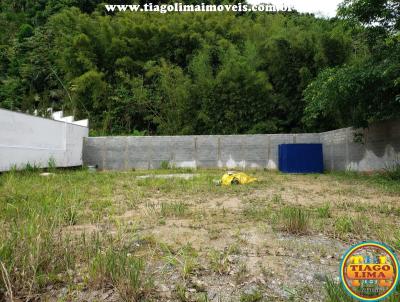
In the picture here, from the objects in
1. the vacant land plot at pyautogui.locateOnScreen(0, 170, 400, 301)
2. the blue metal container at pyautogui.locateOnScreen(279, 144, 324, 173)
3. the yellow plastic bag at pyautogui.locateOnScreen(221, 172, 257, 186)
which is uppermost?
the blue metal container at pyautogui.locateOnScreen(279, 144, 324, 173)

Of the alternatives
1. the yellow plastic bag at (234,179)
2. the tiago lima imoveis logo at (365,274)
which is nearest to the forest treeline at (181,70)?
the yellow plastic bag at (234,179)

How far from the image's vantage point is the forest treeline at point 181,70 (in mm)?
8859

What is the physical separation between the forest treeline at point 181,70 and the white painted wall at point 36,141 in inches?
76.9

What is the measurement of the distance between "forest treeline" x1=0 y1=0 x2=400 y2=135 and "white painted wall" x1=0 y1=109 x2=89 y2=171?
1.95 m

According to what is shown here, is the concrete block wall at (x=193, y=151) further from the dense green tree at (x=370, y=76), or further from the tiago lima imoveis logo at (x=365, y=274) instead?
the tiago lima imoveis logo at (x=365, y=274)

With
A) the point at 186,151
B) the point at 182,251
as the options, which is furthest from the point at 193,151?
the point at 182,251

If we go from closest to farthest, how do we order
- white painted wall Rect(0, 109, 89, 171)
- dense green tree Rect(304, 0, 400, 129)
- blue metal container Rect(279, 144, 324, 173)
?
dense green tree Rect(304, 0, 400, 129)
white painted wall Rect(0, 109, 89, 171)
blue metal container Rect(279, 144, 324, 173)

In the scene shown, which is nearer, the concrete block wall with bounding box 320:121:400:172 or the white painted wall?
the concrete block wall with bounding box 320:121:400:172

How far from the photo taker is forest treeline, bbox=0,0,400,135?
29.1 feet

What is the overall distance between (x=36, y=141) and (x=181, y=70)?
494 centimetres

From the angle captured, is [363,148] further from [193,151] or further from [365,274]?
[365,274]

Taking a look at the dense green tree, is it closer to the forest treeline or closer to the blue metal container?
the forest treeline

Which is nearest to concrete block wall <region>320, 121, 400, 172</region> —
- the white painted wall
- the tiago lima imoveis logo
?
the tiago lima imoveis logo

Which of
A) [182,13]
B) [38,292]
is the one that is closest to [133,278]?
[38,292]
